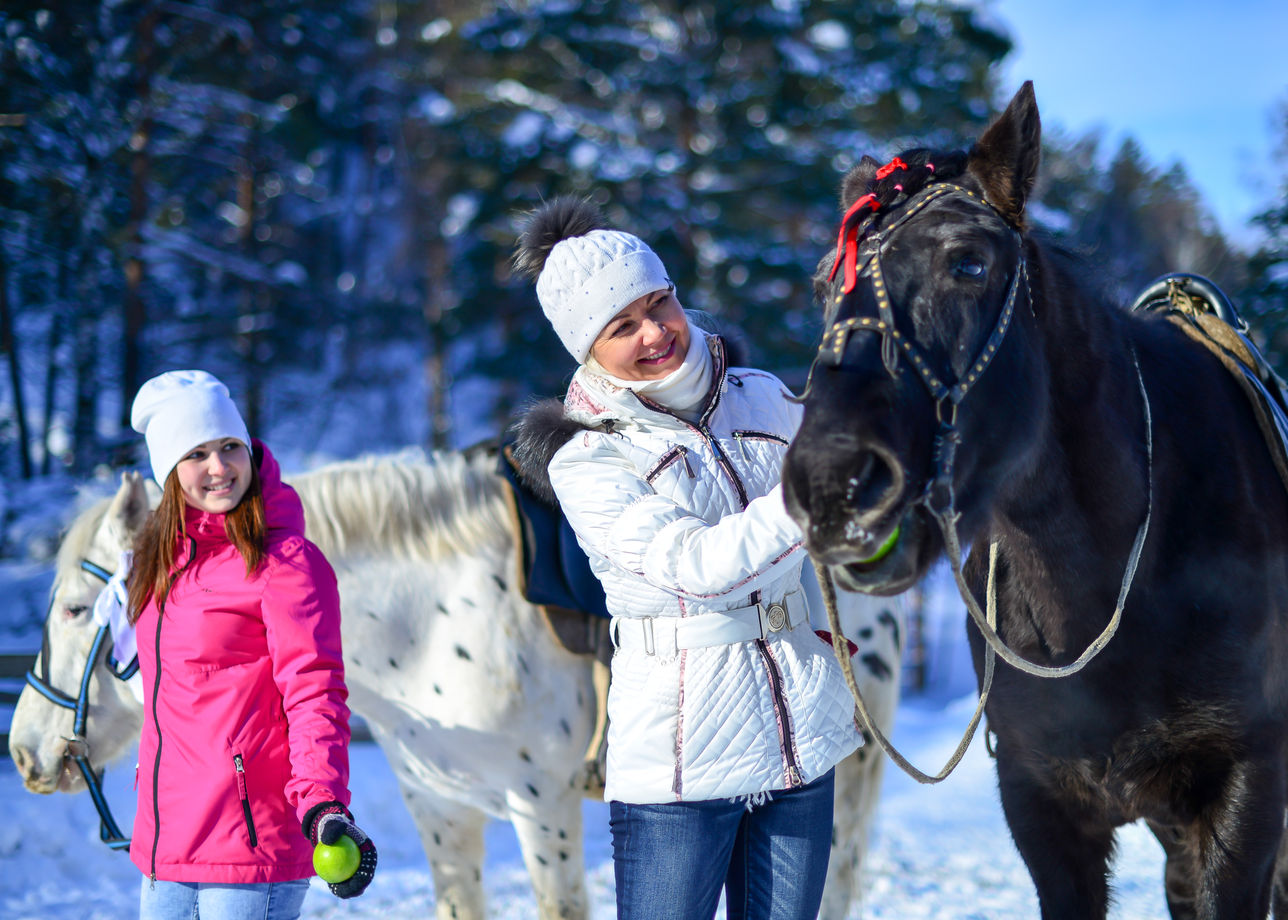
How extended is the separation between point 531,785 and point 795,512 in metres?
2.12

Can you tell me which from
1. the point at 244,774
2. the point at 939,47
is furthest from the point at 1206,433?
the point at 939,47

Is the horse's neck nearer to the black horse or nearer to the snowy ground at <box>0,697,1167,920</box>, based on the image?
the black horse

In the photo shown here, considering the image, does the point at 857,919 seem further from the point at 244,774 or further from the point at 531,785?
the point at 244,774

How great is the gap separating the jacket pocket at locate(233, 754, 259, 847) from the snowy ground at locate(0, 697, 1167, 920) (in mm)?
2511

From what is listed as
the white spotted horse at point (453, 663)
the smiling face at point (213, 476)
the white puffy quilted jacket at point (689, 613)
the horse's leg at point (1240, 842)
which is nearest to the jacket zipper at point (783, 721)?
the white puffy quilted jacket at point (689, 613)

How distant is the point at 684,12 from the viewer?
11805 mm

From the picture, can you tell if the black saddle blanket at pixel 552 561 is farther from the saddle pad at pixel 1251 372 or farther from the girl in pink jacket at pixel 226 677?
the saddle pad at pixel 1251 372

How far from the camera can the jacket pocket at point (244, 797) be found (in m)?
2.07

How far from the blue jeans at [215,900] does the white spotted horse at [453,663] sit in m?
0.87

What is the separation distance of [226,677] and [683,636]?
108cm

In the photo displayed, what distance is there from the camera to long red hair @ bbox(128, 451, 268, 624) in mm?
2221

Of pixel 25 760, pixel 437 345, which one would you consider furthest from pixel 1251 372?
pixel 437 345

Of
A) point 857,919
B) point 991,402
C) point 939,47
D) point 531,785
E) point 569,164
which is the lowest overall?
point 857,919

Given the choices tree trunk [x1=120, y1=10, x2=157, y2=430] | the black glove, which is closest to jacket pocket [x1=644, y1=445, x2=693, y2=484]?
the black glove
